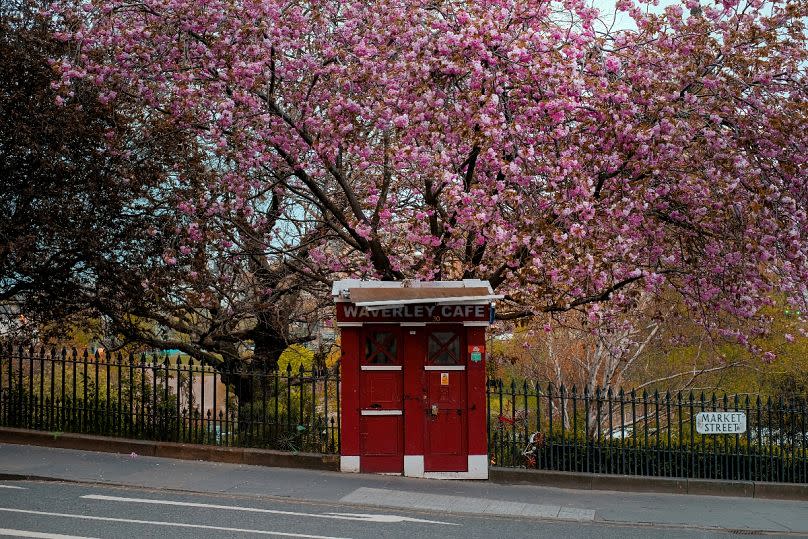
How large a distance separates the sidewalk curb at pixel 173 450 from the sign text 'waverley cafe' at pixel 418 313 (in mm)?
2120

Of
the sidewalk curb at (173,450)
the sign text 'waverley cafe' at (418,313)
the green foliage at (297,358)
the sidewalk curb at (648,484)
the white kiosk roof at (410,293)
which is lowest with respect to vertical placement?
the sidewalk curb at (648,484)

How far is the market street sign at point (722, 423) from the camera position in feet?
45.2

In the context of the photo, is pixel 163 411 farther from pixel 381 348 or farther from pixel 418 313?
pixel 418 313

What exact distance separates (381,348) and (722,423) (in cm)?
518

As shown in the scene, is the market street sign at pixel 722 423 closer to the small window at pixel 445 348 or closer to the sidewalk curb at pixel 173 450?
the small window at pixel 445 348

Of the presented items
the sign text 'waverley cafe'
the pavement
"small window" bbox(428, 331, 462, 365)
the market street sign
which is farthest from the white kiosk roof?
the market street sign

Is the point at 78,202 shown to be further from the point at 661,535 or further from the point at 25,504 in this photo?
the point at 661,535

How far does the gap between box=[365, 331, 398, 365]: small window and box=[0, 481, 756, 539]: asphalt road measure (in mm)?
2617

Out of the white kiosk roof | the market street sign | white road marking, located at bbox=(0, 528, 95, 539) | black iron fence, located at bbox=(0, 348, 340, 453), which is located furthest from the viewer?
black iron fence, located at bbox=(0, 348, 340, 453)

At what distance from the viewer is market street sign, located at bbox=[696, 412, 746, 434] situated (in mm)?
13766

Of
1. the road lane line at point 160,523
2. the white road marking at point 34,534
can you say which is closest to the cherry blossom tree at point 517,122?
the road lane line at point 160,523

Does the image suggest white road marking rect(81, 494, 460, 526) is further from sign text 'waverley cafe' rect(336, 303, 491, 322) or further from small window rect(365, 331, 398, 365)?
sign text 'waverley cafe' rect(336, 303, 491, 322)

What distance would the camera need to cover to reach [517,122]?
12797 millimetres

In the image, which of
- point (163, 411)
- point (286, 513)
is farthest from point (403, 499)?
point (163, 411)
